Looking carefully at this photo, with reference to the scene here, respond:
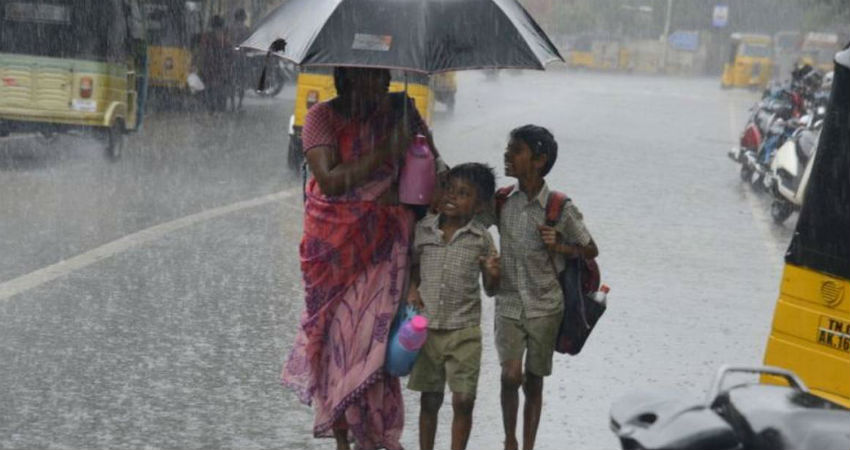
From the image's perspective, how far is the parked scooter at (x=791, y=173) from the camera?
13969mm

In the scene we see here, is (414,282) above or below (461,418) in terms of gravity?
above

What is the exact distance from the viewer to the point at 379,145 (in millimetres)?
5168

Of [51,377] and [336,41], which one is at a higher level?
[336,41]

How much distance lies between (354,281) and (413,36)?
2.66 feet

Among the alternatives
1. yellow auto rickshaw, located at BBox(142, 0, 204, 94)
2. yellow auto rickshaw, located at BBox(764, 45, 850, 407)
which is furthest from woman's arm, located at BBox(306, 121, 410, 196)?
yellow auto rickshaw, located at BBox(142, 0, 204, 94)

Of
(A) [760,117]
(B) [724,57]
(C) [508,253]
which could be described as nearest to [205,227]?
(C) [508,253]

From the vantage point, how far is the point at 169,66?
84.1ft

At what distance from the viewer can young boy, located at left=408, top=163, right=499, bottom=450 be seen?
5176 mm

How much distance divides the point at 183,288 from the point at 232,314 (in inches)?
29.3

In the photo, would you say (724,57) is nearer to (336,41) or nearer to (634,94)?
(634,94)

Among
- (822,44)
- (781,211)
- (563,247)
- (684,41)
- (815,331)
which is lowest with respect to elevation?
(684,41)

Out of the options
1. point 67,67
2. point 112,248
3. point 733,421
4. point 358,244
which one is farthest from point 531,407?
point 67,67

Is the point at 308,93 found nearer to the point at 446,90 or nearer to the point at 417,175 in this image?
the point at 446,90

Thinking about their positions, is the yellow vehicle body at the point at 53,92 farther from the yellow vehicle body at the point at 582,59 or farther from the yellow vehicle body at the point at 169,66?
the yellow vehicle body at the point at 582,59
